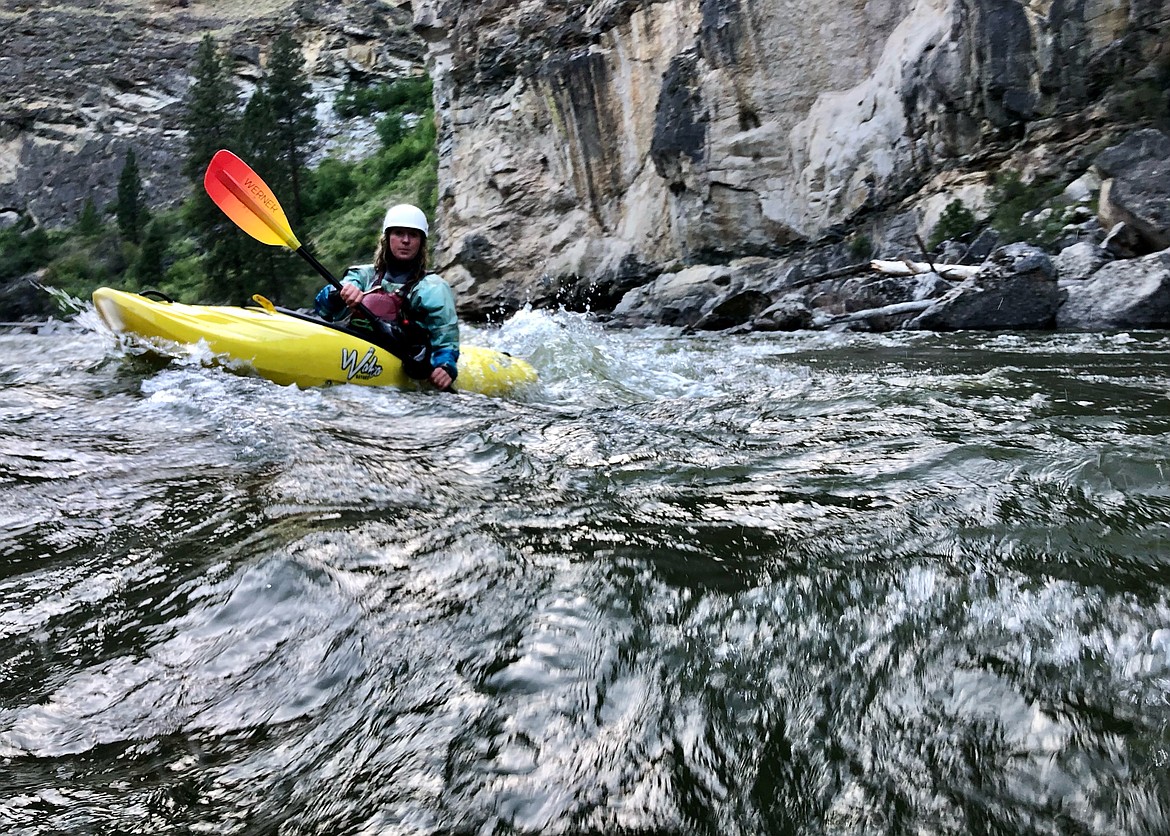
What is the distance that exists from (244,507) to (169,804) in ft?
3.27

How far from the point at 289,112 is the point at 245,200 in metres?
23.3

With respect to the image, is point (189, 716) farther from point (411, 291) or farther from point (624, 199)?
point (624, 199)

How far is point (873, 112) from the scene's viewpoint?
32.4 ft

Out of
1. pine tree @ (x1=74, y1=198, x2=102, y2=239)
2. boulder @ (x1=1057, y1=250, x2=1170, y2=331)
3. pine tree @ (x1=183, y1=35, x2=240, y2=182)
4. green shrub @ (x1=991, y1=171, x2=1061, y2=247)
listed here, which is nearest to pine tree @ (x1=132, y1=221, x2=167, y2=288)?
pine tree @ (x1=183, y1=35, x2=240, y2=182)

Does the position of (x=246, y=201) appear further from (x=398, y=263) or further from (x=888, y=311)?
(x=888, y=311)

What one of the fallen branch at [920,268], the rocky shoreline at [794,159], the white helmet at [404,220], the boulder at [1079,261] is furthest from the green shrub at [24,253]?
the boulder at [1079,261]

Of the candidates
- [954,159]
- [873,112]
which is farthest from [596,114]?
[954,159]

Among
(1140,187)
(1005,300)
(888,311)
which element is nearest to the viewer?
(1005,300)

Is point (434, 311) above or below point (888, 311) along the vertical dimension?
above

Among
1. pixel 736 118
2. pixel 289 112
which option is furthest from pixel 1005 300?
pixel 289 112

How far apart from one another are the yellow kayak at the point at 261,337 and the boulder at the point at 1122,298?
17.0ft

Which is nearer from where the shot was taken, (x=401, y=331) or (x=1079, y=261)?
(x=401, y=331)

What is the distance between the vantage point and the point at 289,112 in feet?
80.4

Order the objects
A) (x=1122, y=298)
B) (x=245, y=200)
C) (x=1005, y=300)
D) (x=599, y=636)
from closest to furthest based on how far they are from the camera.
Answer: (x=599, y=636) → (x=245, y=200) → (x=1122, y=298) → (x=1005, y=300)
